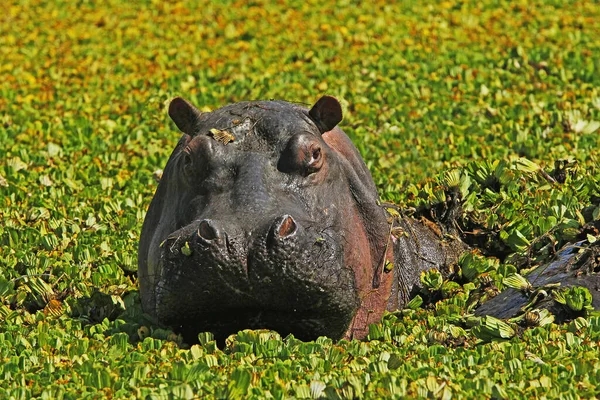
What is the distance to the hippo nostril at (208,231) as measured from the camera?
5566mm

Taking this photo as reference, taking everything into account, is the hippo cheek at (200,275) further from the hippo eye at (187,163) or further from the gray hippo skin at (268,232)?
the hippo eye at (187,163)

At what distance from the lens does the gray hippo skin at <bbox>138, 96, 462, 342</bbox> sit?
5.62m

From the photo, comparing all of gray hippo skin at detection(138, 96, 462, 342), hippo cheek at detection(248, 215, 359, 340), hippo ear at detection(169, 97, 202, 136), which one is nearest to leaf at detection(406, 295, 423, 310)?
gray hippo skin at detection(138, 96, 462, 342)

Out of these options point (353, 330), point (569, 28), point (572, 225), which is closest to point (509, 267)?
point (572, 225)

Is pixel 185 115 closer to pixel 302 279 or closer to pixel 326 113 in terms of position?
pixel 326 113

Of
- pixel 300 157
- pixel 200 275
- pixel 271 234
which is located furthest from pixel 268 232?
pixel 300 157

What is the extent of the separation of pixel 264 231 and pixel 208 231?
247 millimetres

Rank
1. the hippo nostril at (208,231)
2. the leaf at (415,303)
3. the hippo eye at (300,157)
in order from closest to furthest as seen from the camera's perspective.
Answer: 1. the hippo nostril at (208,231)
2. the hippo eye at (300,157)
3. the leaf at (415,303)

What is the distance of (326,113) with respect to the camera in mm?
6566

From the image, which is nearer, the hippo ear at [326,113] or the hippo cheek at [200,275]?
the hippo cheek at [200,275]

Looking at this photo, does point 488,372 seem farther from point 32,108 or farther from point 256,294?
point 32,108

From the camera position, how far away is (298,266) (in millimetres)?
5629

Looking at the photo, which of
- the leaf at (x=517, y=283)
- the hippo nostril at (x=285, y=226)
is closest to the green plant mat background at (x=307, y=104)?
the leaf at (x=517, y=283)

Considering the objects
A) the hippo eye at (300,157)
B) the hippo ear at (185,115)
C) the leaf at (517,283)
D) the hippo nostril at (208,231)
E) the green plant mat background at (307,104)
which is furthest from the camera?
the hippo ear at (185,115)
